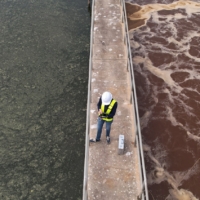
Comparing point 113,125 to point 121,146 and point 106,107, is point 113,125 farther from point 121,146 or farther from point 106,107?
point 106,107

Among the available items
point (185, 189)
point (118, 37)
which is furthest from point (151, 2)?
point (185, 189)

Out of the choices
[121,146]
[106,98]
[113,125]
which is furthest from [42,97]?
[106,98]

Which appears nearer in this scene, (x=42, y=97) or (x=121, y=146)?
(x=121, y=146)

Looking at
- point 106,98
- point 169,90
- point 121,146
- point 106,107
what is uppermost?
point 169,90

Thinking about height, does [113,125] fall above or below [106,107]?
below

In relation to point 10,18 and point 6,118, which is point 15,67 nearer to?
point 6,118

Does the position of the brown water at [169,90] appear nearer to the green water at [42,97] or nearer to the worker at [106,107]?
the green water at [42,97]
